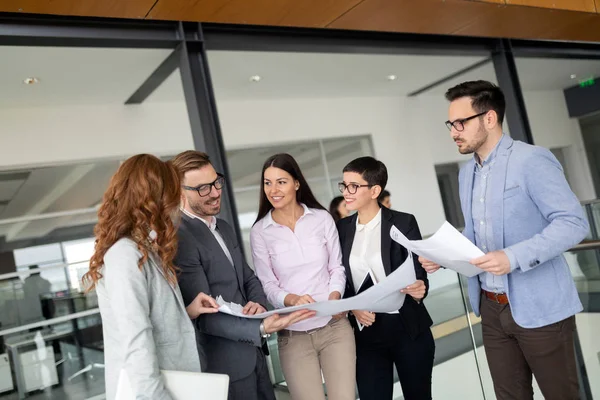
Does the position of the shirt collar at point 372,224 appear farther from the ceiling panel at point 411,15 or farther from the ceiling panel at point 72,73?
the ceiling panel at point 72,73

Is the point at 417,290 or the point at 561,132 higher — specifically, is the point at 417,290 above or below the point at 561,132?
below

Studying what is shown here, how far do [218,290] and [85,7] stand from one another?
1626 millimetres

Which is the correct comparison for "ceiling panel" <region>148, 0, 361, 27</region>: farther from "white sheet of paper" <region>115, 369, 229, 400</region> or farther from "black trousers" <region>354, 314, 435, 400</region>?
"white sheet of paper" <region>115, 369, 229, 400</region>

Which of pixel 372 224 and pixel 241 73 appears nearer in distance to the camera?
pixel 372 224

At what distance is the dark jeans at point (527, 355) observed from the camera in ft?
7.34

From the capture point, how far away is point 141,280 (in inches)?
66.1

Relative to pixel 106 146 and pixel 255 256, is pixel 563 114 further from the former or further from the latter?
pixel 255 256

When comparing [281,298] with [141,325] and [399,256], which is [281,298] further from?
[141,325]

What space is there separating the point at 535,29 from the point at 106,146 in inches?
189

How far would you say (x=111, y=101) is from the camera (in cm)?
673

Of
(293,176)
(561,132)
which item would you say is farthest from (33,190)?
(561,132)

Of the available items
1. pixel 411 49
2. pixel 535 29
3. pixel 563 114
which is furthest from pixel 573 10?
pixel 563 114

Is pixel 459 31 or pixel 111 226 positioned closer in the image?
pixel 111 226

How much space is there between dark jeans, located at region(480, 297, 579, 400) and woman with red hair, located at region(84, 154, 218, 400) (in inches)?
50.5
